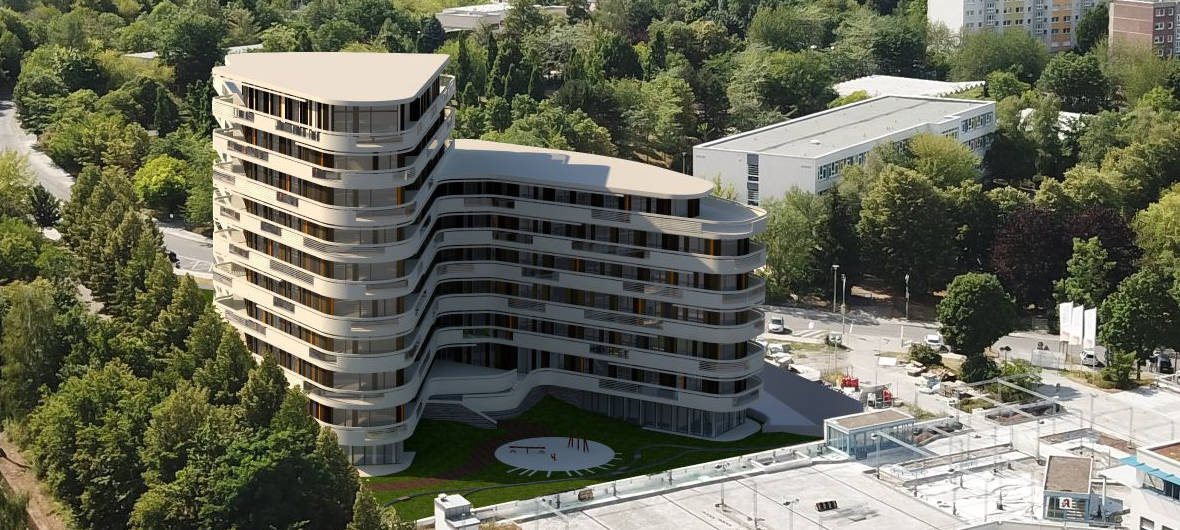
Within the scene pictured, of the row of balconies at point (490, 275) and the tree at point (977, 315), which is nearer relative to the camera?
the row of balconies at point (490, 275)

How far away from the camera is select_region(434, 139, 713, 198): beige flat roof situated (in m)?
161

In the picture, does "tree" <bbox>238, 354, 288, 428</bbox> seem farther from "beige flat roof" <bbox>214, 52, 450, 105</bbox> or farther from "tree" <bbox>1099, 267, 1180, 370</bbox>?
"tree" <bbox>1099, 267, 1180, 370</bbox>

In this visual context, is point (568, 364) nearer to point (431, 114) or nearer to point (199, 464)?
point (431, 114)

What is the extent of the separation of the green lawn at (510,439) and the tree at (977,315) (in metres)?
30.5

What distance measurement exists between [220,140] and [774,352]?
60.6 m

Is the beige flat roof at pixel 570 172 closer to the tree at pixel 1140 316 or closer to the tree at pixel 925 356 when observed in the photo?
the tree at pixel 925 356

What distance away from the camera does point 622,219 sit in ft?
529

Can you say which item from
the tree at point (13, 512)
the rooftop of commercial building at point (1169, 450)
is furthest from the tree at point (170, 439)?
the rooftop of commercial building at point (1169, 450)

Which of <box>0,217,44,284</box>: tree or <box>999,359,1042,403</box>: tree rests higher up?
<box>0,217,44,284</box>: tree

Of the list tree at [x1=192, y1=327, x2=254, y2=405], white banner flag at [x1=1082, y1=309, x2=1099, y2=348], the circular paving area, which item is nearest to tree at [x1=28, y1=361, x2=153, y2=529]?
tree at [x1=192, y1=327, x2=254, y2=405]

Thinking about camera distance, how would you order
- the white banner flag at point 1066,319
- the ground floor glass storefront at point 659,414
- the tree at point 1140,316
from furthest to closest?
the tree at point 1140,316 → the white banner flag at point 1066,319 → the ground floor glass storefront at point 659,414

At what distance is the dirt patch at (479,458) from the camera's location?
151000 mm

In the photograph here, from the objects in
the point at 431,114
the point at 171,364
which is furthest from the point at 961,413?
the point at 171,364

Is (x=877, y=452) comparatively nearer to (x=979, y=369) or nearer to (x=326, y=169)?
(x=326, y=169)
